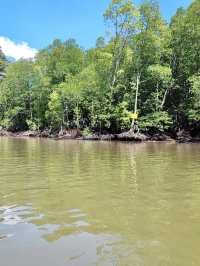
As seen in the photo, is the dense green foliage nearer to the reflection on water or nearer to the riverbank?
the riverbank

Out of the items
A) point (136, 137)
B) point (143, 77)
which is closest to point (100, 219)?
point (136, 137)

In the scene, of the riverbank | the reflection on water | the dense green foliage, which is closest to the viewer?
the reflection on water

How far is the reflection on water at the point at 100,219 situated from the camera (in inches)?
185

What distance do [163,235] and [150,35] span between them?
31.5 meters

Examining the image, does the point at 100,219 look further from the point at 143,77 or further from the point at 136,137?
the point at 143,77

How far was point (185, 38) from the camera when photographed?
34.6 metres

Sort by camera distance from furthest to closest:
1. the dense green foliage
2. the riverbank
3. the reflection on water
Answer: the dense green foliage < the riverbank < the reflection on water

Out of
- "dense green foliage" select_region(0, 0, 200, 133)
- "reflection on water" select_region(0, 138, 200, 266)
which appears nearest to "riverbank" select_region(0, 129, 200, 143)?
"dense green foliage" select_region(0, 0, 200, 133)

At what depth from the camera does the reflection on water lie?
4711 mm

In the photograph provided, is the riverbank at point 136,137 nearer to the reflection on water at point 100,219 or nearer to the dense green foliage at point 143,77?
the dense green foliage at point 143,77

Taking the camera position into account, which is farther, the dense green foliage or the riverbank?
the dense green foliage

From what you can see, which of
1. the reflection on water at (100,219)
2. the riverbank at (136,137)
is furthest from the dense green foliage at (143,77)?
the reflection on water at (100,219)

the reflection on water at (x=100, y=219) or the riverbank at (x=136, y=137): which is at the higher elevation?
the riverbank at (x=136, y=137)

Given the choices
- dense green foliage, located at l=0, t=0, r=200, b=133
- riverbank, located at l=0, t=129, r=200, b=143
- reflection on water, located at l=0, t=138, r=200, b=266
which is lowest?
reflection on water, located at l=0, t=138, r=200, b=266
